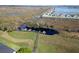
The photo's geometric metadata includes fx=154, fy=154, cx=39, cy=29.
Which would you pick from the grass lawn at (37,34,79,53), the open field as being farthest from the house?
A: the grass lawn at (37,34,79,53)

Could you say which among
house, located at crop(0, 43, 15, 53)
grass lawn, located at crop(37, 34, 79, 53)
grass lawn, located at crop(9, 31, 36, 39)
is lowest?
house, located at crop(0, 43, 15, 53)

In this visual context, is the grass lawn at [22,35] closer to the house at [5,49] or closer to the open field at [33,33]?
the open field at [33,33]

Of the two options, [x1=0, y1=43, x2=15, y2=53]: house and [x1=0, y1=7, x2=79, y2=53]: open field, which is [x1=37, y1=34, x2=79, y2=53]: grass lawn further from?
[x1=0, y1=43, x2=15, y2=53]: house

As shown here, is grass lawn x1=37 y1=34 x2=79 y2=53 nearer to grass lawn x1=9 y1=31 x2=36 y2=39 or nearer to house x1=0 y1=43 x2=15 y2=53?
grass lawn x1=9 y1=31 x2=36 y2=39

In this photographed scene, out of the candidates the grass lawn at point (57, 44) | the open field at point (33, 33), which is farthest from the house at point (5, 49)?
the grass lawn at point (57, 44)

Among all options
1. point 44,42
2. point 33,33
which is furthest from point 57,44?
point 33,33

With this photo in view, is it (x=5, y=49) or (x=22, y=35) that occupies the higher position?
(x=22, y=35)

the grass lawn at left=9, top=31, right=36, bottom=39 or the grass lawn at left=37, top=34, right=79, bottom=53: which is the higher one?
the grass lawn at left=9, top=31, right=36, bottom=39

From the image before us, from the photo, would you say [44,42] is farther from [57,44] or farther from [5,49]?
[5,49]

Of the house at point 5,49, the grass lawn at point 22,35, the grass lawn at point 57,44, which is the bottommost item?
the house at point 5,49
